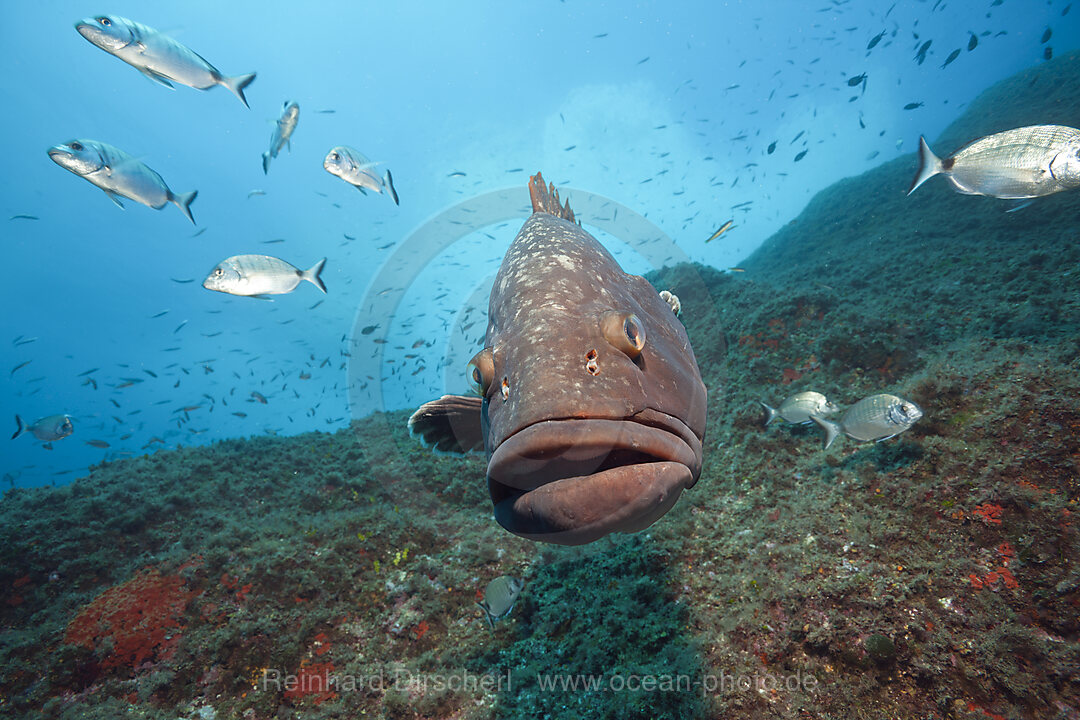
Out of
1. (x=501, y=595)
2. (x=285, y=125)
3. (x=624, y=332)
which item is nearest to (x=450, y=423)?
(x=501, y=595)

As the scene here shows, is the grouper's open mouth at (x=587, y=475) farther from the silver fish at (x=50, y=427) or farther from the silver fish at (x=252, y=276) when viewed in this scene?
the silver fish at (x=50, y=427)

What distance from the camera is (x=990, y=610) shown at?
244 centimetres

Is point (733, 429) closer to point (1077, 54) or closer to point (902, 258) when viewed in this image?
point (902, 258)

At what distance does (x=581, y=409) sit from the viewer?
6.09 ft

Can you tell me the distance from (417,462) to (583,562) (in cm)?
473

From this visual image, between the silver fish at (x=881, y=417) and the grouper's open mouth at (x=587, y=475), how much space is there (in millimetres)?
3014

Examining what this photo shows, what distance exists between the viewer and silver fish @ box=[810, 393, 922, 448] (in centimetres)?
367

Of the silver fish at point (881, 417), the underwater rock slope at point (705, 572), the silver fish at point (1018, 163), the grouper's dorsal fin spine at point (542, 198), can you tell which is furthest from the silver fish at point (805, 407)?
the grouper's dorsal fin spine at point (542, 198)

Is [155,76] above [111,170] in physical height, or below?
above

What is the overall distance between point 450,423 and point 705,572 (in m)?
2.85

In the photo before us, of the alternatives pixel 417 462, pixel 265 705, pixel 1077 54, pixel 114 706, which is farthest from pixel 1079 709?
pixel 1077 54

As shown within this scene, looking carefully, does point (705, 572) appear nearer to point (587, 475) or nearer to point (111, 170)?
point (587, 475)

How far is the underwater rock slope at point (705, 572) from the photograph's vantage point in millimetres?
2539

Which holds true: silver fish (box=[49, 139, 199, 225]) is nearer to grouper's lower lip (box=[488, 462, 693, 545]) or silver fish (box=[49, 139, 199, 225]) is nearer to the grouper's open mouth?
the grouper's open mouth
